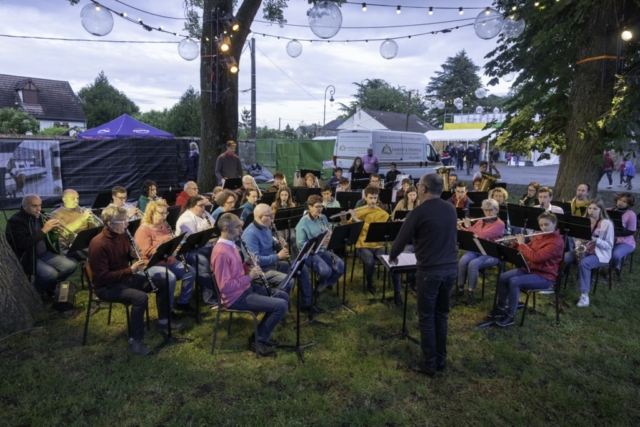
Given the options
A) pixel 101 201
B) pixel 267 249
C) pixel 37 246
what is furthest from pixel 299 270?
pixel 101 201

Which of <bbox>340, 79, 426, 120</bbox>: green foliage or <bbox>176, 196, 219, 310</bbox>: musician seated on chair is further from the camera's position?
<bbox>340, 79, 426, 120</bbox>: green foliage

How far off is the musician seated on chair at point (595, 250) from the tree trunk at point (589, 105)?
3249 millimetres

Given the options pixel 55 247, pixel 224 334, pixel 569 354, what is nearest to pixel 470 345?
pixel 569 354

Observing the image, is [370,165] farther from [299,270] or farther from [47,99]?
[47,99]

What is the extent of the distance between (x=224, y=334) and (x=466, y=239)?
11.7 feet

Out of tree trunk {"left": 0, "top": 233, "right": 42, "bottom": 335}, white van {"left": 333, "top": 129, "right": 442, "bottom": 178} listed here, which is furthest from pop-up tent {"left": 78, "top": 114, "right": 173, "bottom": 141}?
tree trunk {"left": 0, "top": 233, "right": 42, "bottom": 335}

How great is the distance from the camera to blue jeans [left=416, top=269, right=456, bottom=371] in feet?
13.9

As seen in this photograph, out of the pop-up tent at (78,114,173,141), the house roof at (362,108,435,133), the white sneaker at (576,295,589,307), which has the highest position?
the house roof at (362,108,435,133)

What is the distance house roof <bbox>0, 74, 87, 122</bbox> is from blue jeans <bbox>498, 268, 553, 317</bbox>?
1752 inches

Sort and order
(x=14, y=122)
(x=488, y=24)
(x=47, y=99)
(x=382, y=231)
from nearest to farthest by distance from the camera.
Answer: (x=382, y=231) < (x=488, y=24) < (x=14, y=122) < (x=47, y=99)

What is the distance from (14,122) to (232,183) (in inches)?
821

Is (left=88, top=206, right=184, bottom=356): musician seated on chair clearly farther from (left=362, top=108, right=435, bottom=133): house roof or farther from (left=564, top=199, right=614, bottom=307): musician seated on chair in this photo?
(left=362, top=108, right=435, bottom=133): house roof

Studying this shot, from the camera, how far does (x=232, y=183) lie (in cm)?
1059

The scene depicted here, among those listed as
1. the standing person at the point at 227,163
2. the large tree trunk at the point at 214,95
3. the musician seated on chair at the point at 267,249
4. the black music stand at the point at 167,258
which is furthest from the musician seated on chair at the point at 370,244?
the large tree trunk at the point at 214,95
